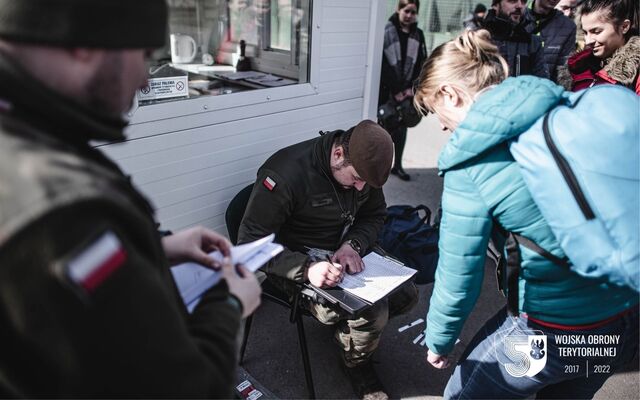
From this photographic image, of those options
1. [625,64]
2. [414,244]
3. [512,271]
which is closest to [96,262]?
[512,271]

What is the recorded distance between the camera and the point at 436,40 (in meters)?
9.77

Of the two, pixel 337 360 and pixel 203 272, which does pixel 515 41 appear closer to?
pixel 337 360

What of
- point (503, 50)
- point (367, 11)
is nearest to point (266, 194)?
point (367, 11)

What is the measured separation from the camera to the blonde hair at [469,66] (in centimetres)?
140

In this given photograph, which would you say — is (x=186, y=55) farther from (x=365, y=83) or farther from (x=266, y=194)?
(x=266, y=194)

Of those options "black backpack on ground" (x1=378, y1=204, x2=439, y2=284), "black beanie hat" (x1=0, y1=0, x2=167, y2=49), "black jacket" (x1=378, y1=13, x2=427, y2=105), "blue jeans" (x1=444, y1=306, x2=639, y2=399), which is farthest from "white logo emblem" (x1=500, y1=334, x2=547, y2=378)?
"black jacket" (x1=378, y1=13, x2=427, y2=105)

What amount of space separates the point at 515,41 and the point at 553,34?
51cm

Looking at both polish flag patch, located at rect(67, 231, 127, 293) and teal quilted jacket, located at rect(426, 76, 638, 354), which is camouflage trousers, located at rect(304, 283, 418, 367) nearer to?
teal quilted jacket, located at rect(426, 76, 638, 354)

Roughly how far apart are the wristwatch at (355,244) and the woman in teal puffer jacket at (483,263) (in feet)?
2.70

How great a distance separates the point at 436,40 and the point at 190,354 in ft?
33.3

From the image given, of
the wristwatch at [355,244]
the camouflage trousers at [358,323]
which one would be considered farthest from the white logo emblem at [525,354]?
the wristwatch at [355,244]

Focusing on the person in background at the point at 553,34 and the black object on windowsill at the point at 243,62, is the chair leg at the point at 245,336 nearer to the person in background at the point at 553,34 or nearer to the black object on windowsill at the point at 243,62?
the black object on windowsill at the point at 243,62

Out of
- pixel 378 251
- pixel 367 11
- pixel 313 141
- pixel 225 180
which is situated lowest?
pixel 378 251

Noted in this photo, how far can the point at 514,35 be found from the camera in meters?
3.59
